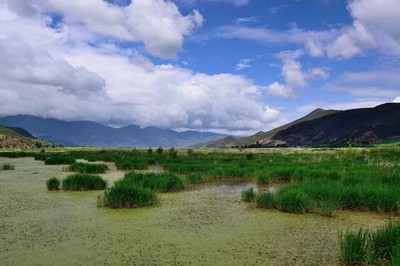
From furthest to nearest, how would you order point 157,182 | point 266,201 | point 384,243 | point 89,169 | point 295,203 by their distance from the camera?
point 89,169, point 157,182, point 266,201, point 295,203, point 384,243

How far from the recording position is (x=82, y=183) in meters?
17.4

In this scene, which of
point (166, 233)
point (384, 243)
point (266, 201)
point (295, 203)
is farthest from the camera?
point (266, 201)

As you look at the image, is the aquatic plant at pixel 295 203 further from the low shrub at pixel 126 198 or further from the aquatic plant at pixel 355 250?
the aquatic plant at pixel 355 250

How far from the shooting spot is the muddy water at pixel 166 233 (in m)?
7.87

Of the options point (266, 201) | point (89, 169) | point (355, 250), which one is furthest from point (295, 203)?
point (89, 169)

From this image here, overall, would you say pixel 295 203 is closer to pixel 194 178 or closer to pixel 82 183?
pixel 82 183

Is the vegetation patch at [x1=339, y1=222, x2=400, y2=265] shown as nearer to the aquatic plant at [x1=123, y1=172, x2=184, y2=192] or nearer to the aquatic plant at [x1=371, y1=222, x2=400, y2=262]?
the aquatic plant at [x1=371, y1=222, x2=400, y2=262]

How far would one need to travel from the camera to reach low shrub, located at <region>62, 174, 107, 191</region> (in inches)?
679

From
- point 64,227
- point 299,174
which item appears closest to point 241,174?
point 299,174

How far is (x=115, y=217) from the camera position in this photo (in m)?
11.5

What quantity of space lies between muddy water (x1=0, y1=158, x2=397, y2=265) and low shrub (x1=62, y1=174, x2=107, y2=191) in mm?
2183

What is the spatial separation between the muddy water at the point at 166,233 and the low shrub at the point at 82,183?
218 cm

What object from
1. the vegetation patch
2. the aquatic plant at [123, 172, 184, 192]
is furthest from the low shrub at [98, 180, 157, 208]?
the vegetation patch

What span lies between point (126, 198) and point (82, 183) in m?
4.98
